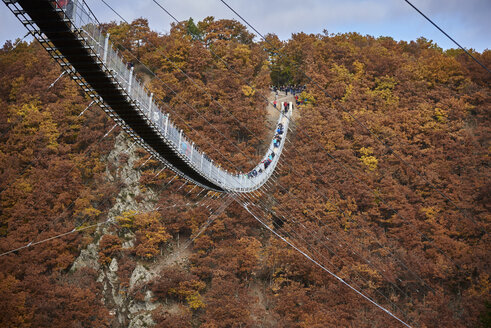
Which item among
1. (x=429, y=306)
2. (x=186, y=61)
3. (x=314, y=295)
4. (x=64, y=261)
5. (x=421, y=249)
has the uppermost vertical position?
(x=186, y=61)

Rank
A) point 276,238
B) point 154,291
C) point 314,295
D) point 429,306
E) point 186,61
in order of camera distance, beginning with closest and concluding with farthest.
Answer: point 429,306
point 314,295
point 154,291
point 276,238
point 186,61

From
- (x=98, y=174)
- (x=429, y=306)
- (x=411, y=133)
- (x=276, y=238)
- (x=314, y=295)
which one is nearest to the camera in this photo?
(x=429, y=306)

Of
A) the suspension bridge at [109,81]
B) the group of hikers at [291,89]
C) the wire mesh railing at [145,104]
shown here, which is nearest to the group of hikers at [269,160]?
the wire mesh railing at [145,104]

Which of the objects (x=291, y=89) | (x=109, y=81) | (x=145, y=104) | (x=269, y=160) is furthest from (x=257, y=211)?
(x=291, y=89)

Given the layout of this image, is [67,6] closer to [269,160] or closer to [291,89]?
[269,160]

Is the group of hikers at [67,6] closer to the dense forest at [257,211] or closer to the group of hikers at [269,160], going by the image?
the dense forest at [257,211]

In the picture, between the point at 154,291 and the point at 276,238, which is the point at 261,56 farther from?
the point at 154,291

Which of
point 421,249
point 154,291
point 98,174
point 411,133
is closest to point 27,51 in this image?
point 98,174

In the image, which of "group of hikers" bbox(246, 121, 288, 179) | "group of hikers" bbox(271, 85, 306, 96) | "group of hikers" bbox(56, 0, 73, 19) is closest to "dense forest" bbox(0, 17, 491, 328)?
"group of hikers" bbox(246, 121, 288, 179)
